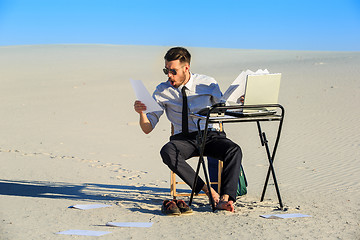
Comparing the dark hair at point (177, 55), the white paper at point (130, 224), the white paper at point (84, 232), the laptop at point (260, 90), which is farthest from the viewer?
the dark hair at point (177, 55)

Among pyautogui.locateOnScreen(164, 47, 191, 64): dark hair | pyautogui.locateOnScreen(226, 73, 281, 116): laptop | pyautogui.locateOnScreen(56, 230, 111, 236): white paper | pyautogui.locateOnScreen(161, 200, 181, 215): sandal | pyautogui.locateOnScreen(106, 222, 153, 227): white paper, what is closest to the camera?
pyautogui.locateOnScreen(56, 230, 111, 236): white paper

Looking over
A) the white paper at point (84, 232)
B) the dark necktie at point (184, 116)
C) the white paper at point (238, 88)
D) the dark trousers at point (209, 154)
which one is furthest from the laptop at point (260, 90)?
the white paper at point (84, 232)

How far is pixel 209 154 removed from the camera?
185 inches

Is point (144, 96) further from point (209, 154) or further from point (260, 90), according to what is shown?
point (260, 90)

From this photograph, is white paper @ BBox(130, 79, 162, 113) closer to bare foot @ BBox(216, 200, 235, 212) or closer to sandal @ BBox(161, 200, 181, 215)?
sandal @ BBox(161, 200, 181, 215)

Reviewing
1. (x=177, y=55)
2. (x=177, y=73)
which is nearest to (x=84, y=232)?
(x=177, y=73)

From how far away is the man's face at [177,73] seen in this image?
473 centimetres

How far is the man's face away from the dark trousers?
504 millimetres

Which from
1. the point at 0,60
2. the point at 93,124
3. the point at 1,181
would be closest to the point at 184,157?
the point at 1,181

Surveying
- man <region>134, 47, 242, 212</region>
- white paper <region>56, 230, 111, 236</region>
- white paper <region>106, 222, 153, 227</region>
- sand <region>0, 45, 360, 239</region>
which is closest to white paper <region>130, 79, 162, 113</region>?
man <region>134, 47, 242, 212</region>

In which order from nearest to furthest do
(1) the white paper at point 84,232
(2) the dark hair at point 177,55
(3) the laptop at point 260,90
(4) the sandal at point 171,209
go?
(1) the white paper at point 84,232, (3) the laptop at point 260,90, (4) the sandal at point 171,209, (2) the dark hair at point 177,55

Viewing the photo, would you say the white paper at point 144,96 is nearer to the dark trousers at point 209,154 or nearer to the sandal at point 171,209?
the dark trousers at point 209,154

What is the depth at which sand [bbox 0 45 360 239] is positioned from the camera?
419cm

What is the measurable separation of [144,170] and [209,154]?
2.90 meters
